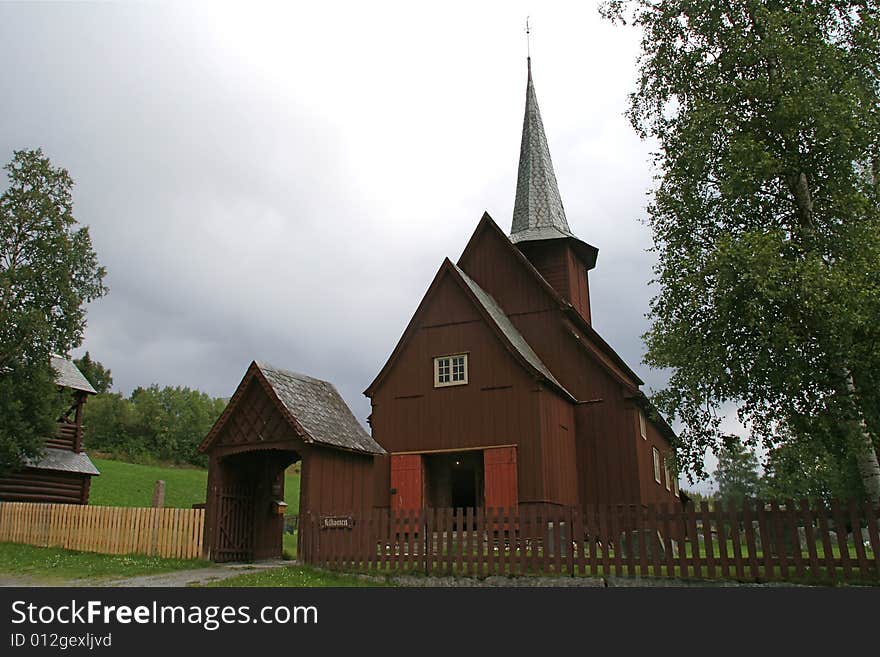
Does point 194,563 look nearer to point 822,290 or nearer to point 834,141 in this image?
point 822,290

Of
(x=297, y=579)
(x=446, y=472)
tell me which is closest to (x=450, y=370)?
(x=446, y=472)

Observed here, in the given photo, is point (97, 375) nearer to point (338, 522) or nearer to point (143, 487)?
point (143, 487)

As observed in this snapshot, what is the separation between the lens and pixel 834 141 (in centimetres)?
1321

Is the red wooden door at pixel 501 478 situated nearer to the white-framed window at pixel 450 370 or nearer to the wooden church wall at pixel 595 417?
the white-framed window at pixel 450 370

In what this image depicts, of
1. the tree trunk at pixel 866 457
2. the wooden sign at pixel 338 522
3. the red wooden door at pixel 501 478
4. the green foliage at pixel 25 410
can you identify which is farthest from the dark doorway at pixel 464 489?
the green foliage at pixel 25 410

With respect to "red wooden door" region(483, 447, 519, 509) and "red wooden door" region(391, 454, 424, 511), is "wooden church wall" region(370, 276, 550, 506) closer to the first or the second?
"red wooden door" region(483, 447, 519, 509)

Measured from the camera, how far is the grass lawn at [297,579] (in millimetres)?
13156

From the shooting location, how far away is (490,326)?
22.8 metres

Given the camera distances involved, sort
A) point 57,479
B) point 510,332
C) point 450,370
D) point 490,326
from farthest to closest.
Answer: point 57,479 < point 510,332 < point 450,370 < point 490,326

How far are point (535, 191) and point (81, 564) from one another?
897 inches

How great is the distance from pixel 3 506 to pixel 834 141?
25.8 m

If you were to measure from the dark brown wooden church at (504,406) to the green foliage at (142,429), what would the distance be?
57.8m

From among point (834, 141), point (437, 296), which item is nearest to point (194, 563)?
point (437, 296)

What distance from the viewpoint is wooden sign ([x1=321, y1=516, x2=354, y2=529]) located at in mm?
15195
